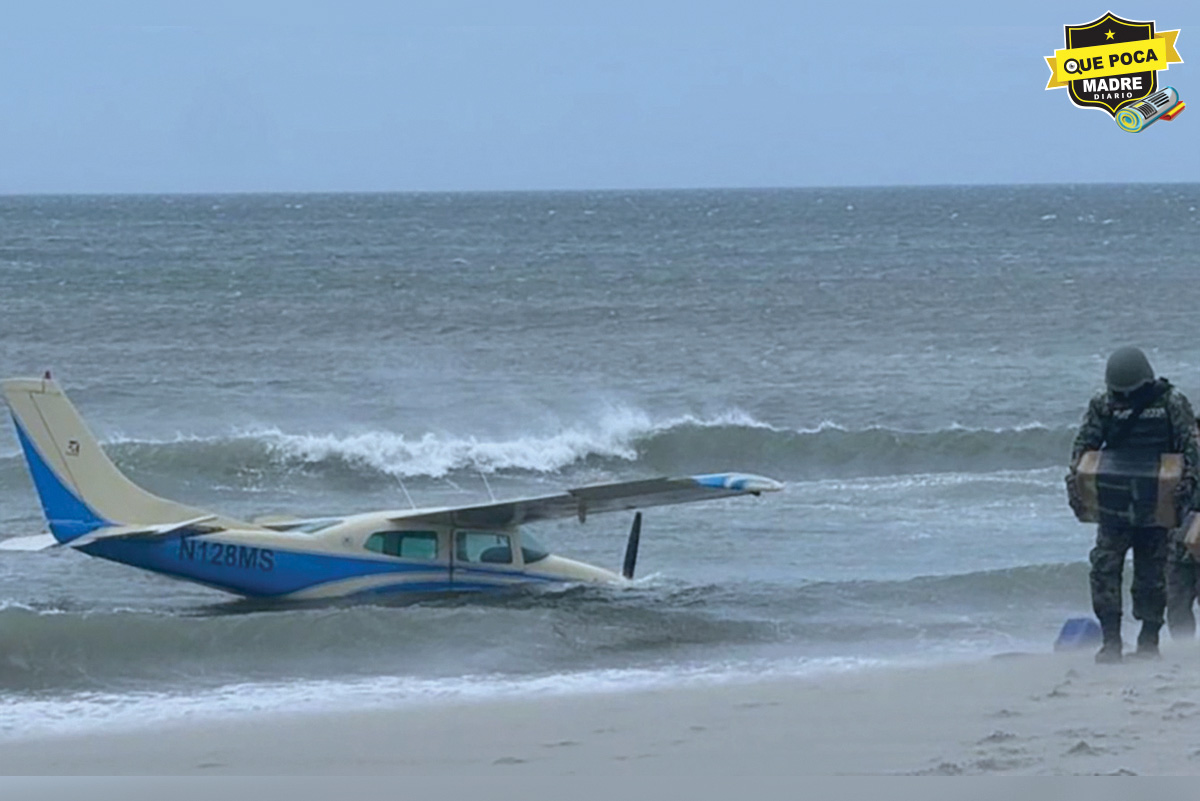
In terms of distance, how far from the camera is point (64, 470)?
14516mm

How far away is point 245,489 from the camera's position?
22.4m

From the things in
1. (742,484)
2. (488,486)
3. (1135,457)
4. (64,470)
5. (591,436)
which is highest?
(1135,457)

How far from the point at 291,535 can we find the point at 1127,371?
296 inches

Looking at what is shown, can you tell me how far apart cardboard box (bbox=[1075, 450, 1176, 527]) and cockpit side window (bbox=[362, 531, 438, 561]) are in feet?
22.1

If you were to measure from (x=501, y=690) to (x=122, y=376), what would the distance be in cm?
2212

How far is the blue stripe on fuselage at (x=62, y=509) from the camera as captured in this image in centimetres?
1448

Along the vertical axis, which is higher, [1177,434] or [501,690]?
[1177,434]

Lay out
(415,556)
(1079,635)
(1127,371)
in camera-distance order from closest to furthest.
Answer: (1127,371) → (1079,635) → (415,556)

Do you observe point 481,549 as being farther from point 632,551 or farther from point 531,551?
point 632,551

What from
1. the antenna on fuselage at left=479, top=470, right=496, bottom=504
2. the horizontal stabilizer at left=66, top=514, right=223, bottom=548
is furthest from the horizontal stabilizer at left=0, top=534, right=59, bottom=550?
the antenna on fuselage at left=479, top=470, right=496, bottom=504

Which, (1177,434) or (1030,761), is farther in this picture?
(1177,434)

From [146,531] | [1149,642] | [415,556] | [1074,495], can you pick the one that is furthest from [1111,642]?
[146,531]

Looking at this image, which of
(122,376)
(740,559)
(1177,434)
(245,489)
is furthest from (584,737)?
(122,376)

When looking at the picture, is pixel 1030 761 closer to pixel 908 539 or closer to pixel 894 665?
pixel 894 665
